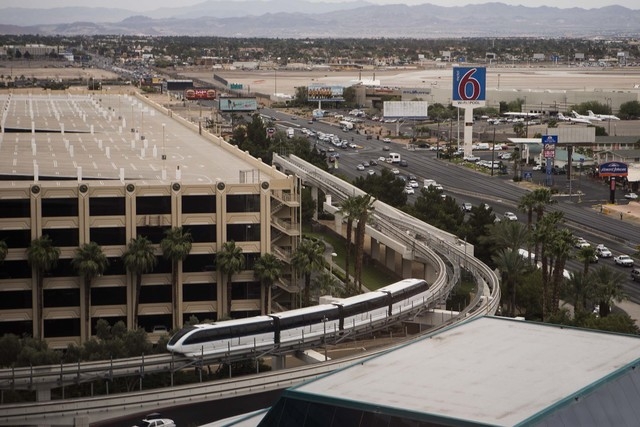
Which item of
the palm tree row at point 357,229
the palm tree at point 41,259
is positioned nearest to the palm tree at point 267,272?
the palm tree row at point 357,229

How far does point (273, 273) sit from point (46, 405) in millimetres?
17787

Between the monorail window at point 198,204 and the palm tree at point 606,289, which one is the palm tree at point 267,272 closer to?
the monorail window at point 198,204

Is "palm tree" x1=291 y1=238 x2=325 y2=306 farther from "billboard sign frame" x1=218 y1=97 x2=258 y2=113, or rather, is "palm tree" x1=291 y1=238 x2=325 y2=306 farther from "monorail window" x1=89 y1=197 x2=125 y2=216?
"billboard sign frame" x1=218 y1=97 x2=258 y2=113

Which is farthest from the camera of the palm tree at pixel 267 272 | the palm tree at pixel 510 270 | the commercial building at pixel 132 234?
the palm tree at pixel 510 270

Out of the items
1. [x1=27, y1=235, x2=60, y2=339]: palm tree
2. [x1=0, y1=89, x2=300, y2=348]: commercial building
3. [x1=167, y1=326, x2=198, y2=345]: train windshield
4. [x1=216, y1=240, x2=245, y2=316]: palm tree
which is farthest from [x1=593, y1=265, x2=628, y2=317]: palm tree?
[x1=27, y1=235, x2=60, y2=339]: palm tree

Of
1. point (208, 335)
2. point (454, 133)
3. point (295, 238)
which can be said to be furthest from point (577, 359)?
point (454, 133)

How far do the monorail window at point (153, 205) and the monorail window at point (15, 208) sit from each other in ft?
15.7

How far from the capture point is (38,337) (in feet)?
181

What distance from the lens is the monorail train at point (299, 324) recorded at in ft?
160

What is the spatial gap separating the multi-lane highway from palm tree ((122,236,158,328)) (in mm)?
27406

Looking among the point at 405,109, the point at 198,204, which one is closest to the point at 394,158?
the point at 405,109

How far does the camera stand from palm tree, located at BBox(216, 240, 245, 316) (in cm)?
5750

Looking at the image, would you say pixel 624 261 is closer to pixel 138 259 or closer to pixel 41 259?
pixel 138 259

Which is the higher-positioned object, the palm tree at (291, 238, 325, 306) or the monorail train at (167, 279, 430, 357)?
the palm tree at (291, 238, 325, 306)
